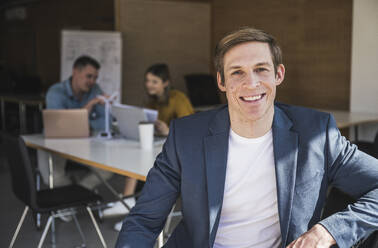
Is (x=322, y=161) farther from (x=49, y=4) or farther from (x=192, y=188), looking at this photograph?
(x=49, y=4)

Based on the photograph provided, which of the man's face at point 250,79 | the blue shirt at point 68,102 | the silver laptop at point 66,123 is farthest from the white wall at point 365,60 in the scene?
the man's face at point 250,79

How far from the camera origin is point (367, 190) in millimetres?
1551

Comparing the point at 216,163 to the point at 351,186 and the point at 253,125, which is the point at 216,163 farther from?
the point at 351,186

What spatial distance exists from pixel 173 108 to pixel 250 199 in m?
2.86

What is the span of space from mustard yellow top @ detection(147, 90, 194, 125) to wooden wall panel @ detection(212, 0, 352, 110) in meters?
2.45

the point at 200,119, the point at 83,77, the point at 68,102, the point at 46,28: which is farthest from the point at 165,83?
the point at 46,28

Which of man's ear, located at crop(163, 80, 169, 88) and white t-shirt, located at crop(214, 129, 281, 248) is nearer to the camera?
white t-shirt, located at crop(214, 129, 281, 248)

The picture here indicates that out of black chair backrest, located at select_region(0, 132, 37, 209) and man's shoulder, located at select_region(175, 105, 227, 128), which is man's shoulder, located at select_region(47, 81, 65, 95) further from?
man's shoulder, located at select_region(175, 105, 227, 128)

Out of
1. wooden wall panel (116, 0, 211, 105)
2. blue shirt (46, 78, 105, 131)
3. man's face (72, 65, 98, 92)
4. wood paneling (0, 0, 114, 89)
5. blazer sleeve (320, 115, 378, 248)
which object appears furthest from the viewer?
wood paneling (0, 0, 114, 89)

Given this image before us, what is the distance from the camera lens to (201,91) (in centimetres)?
730

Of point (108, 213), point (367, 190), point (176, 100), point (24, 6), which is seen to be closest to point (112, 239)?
point (108, 213)

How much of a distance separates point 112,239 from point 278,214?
7.88 feet

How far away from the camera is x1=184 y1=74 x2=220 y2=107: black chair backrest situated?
285 inches

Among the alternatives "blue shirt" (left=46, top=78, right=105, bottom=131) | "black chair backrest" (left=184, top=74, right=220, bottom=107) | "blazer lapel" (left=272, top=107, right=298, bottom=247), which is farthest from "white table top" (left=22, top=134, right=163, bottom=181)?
"black chair backrest" (left=184, top=74, right=220, bottom=107)
